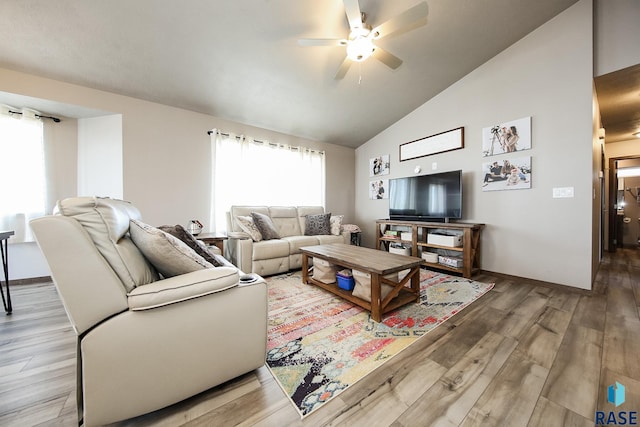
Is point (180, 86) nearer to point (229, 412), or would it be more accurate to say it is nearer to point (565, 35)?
point (229, 412)

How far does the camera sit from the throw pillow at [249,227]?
3.10 m

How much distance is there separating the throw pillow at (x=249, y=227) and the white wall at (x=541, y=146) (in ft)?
9.78

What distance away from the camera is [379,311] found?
5.98 ft

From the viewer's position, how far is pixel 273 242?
10.1 ft

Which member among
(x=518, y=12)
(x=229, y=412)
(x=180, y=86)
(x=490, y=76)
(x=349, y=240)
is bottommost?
(x=229, y=412)

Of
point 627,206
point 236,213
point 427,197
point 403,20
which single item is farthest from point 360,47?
point 627,206

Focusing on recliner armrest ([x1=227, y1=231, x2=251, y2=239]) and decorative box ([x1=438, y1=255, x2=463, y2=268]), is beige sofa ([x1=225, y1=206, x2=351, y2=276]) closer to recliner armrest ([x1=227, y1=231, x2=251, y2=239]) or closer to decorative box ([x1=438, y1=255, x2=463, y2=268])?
recliner armrest ([x1=227, y1=231, x2=251, y2=239])

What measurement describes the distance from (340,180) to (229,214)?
249 centimetres

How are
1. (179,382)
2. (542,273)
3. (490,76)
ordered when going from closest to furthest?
(179,382) → (542,273) → (490,76)

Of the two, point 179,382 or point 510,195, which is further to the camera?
point 510,195

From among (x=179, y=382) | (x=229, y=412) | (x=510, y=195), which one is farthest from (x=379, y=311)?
(x=510, y=195)

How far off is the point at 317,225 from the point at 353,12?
2.73 metres

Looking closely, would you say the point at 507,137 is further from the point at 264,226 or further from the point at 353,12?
the point at 264,226

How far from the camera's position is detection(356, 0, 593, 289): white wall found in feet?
7.83
